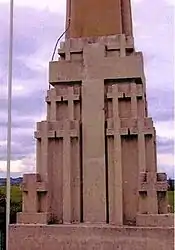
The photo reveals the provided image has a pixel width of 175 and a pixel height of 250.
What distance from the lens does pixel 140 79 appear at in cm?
459

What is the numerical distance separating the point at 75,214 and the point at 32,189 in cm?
59

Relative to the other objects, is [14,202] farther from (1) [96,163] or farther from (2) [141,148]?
(2) [141,148]

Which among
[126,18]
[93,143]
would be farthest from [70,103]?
[126,18]

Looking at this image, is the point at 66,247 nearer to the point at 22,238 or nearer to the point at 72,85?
the point at 22,238

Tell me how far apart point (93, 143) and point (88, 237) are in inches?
42.7

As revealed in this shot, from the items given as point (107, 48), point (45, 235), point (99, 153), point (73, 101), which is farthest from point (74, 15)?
point (45, 235)

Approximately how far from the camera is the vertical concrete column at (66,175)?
4367mm

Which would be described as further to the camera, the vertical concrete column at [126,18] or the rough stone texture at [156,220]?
the vertical concrete column at [126,18]

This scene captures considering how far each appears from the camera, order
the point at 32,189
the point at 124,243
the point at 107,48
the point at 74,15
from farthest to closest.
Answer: the point at 74,15, the point at 107,48, the point at 32,189, the point at 124,243

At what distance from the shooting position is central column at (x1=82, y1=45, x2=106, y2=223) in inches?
171

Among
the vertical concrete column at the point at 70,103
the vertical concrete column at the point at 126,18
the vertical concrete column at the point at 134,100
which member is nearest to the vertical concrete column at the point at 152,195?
the vertical concrete column at the point at 134,100

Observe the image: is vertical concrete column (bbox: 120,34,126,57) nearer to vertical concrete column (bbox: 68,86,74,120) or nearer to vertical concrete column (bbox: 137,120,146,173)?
vertical concrete column (bbox: 68,86,74,120)

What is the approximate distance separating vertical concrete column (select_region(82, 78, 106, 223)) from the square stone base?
0.22 meters

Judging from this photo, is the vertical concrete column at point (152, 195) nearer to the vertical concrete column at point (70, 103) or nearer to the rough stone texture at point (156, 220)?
the rough stone texture at point (156, 220)
